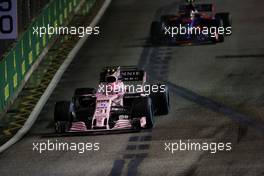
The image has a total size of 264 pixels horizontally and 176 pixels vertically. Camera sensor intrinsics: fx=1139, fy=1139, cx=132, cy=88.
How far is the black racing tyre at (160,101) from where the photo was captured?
107 feet

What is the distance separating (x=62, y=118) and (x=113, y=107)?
151 cm

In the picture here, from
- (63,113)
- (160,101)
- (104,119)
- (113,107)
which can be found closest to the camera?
(104,119)

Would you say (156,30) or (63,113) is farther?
(156,30)

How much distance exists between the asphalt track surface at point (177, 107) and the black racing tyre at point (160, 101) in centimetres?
29

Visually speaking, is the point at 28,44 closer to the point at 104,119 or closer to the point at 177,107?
the point at 177,107

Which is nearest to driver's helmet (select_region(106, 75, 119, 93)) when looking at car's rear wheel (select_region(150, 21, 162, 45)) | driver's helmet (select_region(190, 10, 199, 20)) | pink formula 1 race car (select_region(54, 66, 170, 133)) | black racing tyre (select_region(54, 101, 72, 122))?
pink formula 1 race car (select_region(54, 66, 170, 133))

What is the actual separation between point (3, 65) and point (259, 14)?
61.2ft

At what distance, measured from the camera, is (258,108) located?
33.3m

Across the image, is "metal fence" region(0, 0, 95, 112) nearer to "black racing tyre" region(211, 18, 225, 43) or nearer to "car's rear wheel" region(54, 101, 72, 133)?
"car's rear wheel" region(54, 101, 72, 133)

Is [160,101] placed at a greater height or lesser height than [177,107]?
greater

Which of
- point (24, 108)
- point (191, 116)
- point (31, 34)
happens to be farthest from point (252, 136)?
point (31, 34)

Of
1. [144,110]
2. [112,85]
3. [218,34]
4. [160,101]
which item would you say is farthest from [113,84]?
[218,34]

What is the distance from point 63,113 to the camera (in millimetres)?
31172

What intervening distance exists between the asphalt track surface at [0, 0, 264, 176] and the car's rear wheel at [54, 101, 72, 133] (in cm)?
55
